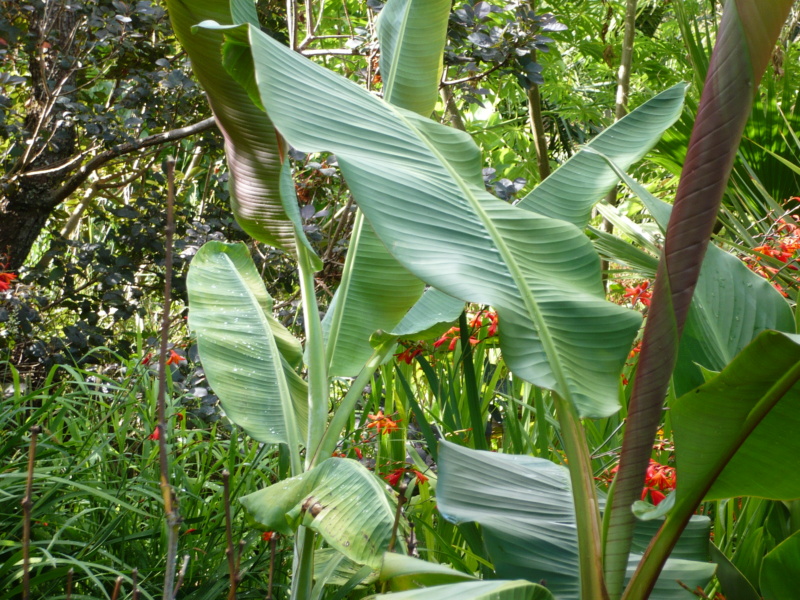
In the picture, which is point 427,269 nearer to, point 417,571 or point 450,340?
point 417,571

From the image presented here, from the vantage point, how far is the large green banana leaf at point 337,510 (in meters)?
1.07

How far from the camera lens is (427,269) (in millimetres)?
961

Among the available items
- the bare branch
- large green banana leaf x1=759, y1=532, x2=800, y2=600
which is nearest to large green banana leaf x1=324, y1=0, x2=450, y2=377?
large green banana leaf x1=759, y1=532, x2=800, y2=600

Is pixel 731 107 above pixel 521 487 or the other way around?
above

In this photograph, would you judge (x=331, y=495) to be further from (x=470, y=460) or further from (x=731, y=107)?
(x=731, y=107)

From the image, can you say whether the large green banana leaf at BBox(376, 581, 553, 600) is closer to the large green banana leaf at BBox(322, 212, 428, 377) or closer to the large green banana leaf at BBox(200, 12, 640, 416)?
the large green banana leaf at BBox(200, 12, 640, 416)

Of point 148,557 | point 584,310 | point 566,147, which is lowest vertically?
point 148,557

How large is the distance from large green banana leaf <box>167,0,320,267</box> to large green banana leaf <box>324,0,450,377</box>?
151 millimetres

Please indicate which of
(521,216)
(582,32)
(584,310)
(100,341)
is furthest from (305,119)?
(582,32)

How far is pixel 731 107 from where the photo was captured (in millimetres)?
825

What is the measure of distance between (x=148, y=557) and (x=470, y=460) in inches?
35.2

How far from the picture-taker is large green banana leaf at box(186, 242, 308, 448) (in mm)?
1507

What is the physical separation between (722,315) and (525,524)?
1.52 ft

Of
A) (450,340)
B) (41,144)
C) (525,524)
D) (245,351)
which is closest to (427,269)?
(525,524)
